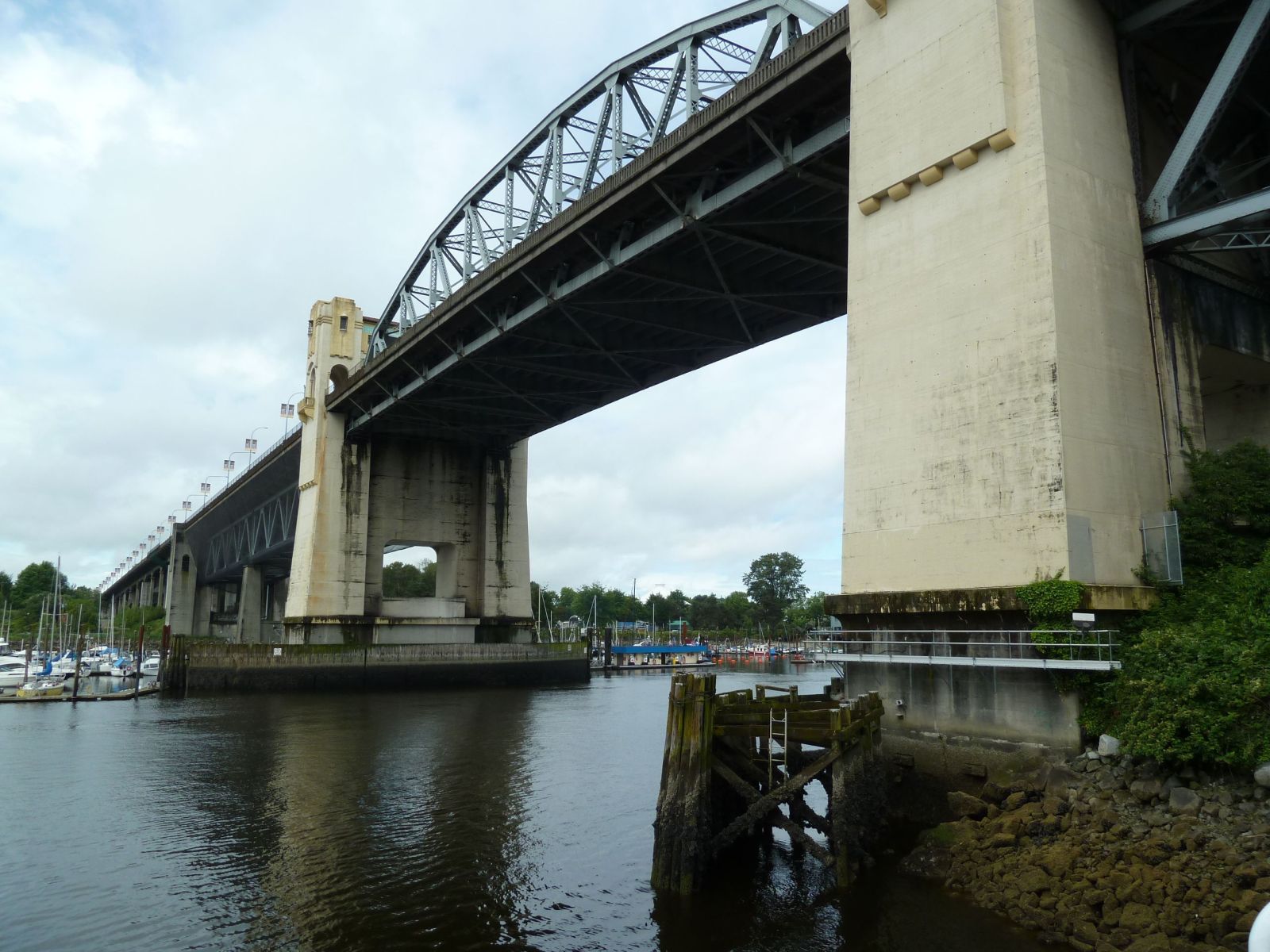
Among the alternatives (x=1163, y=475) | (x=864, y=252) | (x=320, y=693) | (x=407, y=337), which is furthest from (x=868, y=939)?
(x=320, y=693)

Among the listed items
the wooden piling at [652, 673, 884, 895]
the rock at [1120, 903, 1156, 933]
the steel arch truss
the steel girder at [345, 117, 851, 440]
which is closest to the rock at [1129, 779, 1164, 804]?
the rock at [1120, 903, 1156, 933]

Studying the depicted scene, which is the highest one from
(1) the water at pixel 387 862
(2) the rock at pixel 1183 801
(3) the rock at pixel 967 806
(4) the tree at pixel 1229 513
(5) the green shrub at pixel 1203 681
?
(4) the tree at pixel 1229 513

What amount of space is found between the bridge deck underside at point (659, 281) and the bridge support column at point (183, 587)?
62.3 metres

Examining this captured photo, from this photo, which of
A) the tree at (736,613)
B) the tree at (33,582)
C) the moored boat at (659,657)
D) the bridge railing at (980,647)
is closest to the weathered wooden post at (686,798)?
the bridge railing at (980,647)

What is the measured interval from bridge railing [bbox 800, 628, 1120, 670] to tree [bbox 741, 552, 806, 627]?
139968 mm

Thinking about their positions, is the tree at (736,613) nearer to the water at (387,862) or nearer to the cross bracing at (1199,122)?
the water at (387,862)

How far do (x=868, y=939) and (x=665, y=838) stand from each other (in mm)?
3138

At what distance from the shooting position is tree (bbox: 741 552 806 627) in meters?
154

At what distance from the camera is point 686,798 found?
12.6 m

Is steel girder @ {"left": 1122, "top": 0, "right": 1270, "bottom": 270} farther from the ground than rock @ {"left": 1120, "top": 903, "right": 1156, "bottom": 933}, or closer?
farther from the ground

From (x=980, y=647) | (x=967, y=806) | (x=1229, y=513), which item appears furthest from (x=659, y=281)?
(x=967, y=806)

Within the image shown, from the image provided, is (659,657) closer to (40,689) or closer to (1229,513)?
(40,689)

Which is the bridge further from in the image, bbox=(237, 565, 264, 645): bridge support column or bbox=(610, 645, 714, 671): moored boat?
bbox=(237, 565, 264, 645): bridge support column

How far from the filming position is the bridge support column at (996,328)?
14023 millimetres
